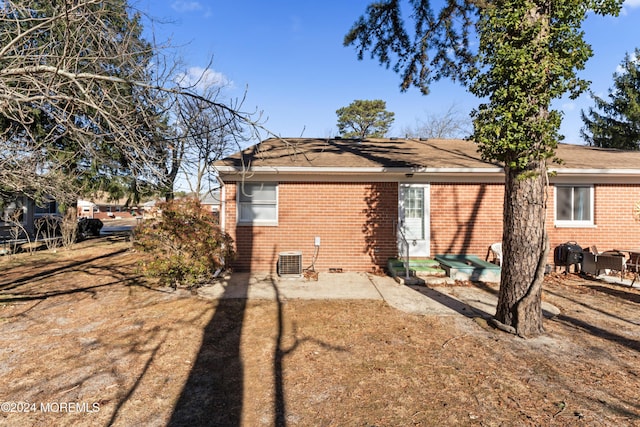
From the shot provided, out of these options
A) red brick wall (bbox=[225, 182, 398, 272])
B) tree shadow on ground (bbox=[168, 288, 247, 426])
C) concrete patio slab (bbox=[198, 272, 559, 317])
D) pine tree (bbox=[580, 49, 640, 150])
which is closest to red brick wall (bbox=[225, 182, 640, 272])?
red brick wall (bbox=[225, 182, 398, 272])

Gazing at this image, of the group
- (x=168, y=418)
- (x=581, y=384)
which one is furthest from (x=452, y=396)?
(x=168, y=418)

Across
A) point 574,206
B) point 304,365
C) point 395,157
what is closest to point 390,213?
point 395,157

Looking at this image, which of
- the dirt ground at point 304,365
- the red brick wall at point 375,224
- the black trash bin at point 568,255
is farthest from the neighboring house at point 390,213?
the dirt ground at point 304,365

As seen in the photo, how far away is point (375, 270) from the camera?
8.19 m

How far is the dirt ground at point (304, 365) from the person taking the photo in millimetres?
2762

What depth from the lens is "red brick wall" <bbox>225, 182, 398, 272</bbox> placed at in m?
8.12

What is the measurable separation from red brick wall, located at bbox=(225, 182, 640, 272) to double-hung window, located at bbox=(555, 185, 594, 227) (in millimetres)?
165

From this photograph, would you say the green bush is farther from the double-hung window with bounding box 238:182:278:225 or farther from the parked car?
the parked car

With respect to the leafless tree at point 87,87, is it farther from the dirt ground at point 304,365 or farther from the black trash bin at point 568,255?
the black trash bin at point 568,255

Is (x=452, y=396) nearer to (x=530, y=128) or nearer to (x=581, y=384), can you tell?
(x=581, y=384)

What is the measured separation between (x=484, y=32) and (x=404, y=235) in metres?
4.91

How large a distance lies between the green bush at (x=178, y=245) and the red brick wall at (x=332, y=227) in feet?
5.26

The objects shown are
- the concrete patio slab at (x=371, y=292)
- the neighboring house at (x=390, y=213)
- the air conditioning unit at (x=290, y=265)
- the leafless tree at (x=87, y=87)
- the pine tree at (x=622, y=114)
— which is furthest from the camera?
the pine tree at (x=622, y=114)

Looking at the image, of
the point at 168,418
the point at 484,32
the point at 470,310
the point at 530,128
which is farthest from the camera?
the point at 470,310
